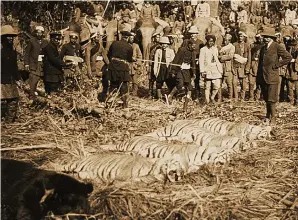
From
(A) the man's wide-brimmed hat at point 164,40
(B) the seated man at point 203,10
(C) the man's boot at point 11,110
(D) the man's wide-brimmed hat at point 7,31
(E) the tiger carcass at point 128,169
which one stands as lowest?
(E) the tiger carcass at point 128,169

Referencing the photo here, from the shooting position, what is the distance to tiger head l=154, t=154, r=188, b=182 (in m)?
5.74

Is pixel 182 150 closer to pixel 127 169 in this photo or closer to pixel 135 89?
pixel 127 169

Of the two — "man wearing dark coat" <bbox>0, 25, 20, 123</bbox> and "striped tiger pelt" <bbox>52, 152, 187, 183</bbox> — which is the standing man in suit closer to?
"striped tiger pelt" <bbox>52, 152, 187, 183</bbox>

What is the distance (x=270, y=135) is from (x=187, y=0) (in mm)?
13757

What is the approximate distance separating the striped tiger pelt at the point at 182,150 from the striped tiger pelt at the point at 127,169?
0.36 m

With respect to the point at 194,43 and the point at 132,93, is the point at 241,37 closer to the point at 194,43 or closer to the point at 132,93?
the point at 194,43

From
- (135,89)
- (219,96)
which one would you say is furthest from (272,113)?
(135,89)

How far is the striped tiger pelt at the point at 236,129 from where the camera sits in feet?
25.4

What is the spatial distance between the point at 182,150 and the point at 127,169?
985 mm

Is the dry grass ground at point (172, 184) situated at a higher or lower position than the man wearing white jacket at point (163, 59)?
lower

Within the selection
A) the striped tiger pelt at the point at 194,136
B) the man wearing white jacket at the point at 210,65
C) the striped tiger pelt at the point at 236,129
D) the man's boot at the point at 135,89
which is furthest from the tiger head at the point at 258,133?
the man's boot at the point at 135,89

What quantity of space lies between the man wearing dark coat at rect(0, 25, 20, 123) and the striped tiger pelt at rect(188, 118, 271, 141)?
9.53ft

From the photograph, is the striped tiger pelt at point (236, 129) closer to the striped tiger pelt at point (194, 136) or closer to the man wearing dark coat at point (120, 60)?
the striped tiger pelt at point (194, 136)

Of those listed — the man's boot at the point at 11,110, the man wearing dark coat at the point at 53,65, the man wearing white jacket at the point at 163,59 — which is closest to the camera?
the man's boot at the point at 11,110
